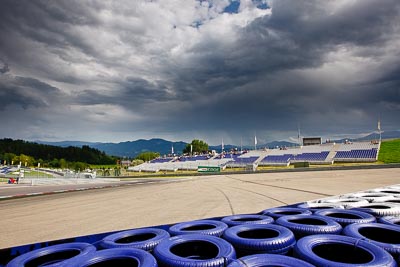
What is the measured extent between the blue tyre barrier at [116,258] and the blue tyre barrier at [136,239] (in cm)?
36

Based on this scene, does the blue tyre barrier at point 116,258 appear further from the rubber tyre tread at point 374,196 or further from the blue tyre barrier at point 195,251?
the rubber tyre tread at point 374,196

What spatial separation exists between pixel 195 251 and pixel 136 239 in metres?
1.27

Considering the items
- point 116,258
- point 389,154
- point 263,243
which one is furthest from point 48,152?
point 263,243

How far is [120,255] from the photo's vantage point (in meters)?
3.03

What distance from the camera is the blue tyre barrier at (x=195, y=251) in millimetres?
2629

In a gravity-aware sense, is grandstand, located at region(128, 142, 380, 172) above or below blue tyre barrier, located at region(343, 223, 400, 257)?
above

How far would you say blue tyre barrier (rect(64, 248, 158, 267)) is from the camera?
2814 mm

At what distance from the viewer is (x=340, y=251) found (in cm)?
331

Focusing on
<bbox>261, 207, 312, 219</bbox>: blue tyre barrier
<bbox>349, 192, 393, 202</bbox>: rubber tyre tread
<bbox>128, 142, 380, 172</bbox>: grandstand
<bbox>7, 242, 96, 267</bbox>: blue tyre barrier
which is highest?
<bbox>128, 142, 380, 172</bbox>: grandstand

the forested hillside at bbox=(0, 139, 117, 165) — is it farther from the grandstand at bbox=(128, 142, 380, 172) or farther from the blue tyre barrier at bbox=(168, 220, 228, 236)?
the blue tyre barrier at bbox=(168, 220, 228, 236)

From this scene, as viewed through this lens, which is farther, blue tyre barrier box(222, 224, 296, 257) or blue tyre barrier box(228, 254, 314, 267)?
blue tyre barrier box(222, 224, 296, 257)

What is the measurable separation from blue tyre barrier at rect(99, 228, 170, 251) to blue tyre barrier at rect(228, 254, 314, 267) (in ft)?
A: 4.78

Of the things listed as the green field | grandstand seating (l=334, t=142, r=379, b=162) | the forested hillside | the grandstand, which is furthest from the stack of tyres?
the forested hillside

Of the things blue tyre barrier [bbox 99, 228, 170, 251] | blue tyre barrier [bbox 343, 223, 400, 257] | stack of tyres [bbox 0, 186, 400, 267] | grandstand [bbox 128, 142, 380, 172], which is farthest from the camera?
grandstand [bbox 128, 142, 380, 172]
